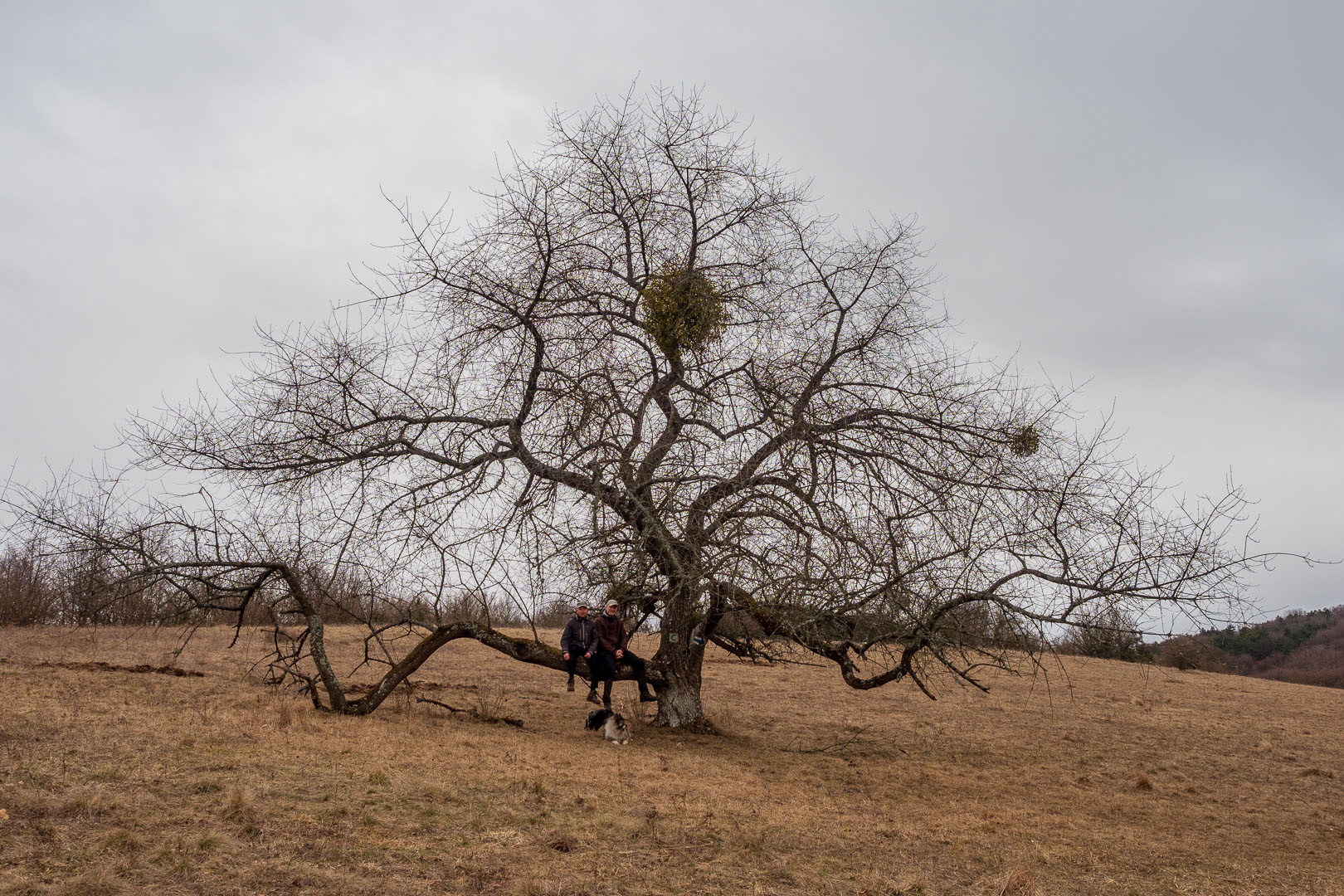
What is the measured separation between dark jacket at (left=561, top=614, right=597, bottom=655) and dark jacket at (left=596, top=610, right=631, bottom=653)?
0.43 ft

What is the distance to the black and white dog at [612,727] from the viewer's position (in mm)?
10719

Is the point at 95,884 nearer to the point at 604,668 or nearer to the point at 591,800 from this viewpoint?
the point at 591,800

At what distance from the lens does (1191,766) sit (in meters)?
12.5

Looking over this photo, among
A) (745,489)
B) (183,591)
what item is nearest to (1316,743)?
(745,489)

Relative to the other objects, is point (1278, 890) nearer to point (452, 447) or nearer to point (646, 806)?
point (646, 806)

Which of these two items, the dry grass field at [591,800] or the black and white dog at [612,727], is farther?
the black and white dog at [612,727]

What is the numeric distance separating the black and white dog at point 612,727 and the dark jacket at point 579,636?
79 cm

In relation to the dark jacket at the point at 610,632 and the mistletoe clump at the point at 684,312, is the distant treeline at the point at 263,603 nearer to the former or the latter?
the dark jacket at the point at 610,632

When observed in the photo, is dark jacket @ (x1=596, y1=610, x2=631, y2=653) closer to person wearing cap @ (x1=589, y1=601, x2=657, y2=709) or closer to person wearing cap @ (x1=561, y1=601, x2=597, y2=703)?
person wearing cap @ (x1=589, y1=601, x2=657, y2=709)

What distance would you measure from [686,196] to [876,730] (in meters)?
8.33

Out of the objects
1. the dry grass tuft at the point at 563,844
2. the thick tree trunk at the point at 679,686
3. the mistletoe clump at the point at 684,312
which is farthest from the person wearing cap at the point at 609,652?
the dry grass tuft at the point at 563,844

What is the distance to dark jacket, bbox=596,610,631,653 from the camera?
11.2 m

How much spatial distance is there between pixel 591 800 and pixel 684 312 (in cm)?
490

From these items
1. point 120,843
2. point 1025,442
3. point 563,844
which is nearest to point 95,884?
point 120,843
